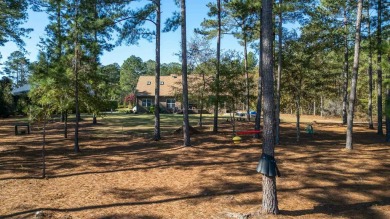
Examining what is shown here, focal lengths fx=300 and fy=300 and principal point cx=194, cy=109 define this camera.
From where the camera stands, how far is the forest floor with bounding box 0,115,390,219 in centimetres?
677

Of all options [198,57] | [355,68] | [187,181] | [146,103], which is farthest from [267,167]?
[146,103]

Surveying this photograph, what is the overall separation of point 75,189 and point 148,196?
2182 millimetres

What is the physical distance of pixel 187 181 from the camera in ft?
30.0

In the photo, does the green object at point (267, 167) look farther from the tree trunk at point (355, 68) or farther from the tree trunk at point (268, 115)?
the tree trunk at point (355, 68)

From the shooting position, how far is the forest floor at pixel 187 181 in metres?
6.77

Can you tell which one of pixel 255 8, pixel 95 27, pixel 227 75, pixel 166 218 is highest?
pixel 255 8

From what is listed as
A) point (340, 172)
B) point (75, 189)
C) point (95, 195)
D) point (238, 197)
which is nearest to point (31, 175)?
point (75, 189)

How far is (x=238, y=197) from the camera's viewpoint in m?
7.64

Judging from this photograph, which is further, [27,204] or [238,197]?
[238,197]

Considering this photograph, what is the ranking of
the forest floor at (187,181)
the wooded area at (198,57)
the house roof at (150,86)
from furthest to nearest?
the house roof at (150,86) → the wooded area at (198,57) → the forest floor at (187,181)

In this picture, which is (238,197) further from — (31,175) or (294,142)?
(294,142)

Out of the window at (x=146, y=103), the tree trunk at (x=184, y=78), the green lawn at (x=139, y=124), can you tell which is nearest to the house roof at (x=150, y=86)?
the window at (x=146, y=103)

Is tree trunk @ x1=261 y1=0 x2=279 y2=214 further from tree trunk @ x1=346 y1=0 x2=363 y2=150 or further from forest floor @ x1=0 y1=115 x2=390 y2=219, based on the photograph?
tree trunk @ x1=346 y1=0 x2=363 y2=150

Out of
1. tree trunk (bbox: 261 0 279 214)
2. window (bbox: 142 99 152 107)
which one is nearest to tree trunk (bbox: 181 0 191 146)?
tree trunk (bbox: 261 0 279 214)
